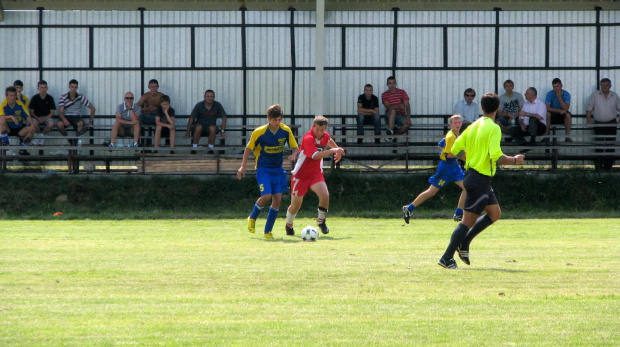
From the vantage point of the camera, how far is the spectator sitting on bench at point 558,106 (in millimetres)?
23891

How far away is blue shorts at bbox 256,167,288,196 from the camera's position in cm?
1399

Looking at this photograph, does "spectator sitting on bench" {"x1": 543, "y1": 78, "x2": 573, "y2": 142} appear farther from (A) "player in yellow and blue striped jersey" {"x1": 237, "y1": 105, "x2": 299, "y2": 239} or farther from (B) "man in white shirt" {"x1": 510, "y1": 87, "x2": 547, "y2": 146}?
(A) "player in yellow and blue striped jersey" {"x1": 237, "y1": 105, "x2": 299, "y2": 239}

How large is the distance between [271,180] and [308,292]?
6159mm

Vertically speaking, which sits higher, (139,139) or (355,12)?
(355,12)

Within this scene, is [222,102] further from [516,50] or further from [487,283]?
[487,283]

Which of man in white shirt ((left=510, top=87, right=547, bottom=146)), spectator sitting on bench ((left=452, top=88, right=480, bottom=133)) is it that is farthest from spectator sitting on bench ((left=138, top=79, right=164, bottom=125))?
man in white shirt ((left=510, top=87, right=547, bottom=146))

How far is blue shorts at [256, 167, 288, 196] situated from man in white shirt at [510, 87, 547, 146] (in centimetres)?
1061

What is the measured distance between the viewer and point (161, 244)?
12945 mm

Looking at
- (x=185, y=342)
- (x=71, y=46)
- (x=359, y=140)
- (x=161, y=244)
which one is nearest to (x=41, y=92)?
(x=71, y=46)

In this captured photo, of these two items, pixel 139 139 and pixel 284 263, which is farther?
pixel 139 139

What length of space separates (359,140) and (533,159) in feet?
14.6

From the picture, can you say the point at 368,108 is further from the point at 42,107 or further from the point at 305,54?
the point at 42,107

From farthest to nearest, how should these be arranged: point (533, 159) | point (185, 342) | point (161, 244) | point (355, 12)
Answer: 1. point (355, 12)
2. point (533, 159)
3. point (161, 244)
4. point (185, 342)

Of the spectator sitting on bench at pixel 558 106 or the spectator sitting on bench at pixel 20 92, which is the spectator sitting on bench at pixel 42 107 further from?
the spectator sitting on bench at pixel 558 106
